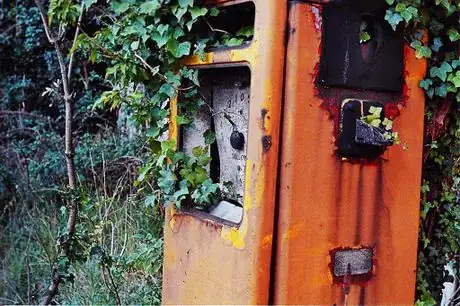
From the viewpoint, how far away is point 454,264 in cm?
323

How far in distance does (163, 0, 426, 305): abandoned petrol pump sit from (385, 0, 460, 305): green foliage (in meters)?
0.07

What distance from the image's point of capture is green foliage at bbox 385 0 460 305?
6.70 ft

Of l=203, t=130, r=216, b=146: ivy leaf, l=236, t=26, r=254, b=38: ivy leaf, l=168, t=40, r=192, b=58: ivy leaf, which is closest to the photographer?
l=236, t=26, r=254, b=38: ivy leaf

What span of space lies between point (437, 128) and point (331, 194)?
0.58 m

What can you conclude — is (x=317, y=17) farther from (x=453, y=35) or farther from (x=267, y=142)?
(x=453, y=35)

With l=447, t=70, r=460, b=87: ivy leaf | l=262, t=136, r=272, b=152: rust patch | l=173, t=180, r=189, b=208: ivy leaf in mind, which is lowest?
l=173, t=180, r=189, b=208: ivy leaf

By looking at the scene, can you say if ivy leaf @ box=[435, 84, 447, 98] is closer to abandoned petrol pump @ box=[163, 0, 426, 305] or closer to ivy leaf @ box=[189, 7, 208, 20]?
abandoned petrol pump @ box=[163, 0, 426, 305]

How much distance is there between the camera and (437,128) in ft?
7.22

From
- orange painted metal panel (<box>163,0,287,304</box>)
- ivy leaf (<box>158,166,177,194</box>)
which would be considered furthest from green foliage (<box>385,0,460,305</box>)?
ivy leaf (<box>158,166,177,194</box>)

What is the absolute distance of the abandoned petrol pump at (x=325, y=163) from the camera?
1867 millimetres

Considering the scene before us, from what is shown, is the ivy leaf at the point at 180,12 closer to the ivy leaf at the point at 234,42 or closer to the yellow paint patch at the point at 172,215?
the ivy leaf at the point at 234,42

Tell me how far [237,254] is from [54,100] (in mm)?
5516

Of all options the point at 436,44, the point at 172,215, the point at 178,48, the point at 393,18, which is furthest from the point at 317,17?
the point at 172,215

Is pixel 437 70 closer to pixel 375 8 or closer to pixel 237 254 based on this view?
pixel 375 8
